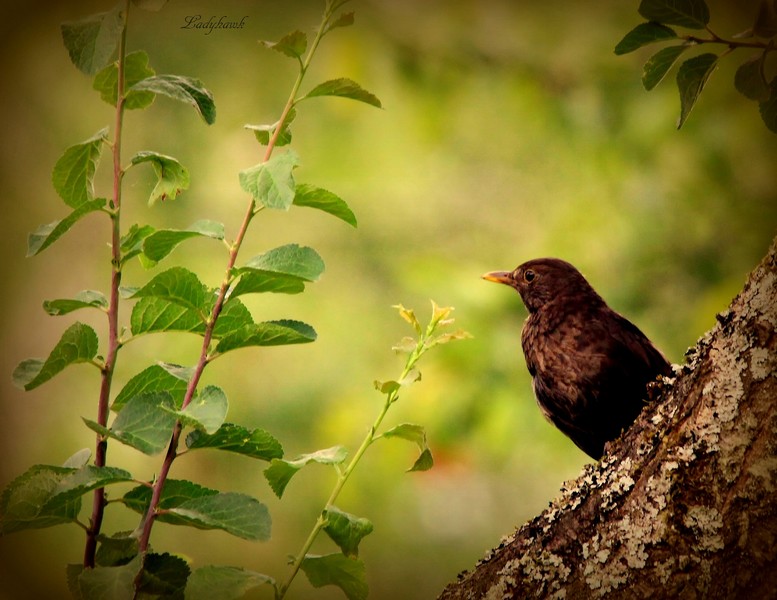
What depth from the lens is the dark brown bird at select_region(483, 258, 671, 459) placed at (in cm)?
231

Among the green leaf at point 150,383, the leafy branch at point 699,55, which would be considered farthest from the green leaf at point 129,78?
the leafy branch at point 699,55

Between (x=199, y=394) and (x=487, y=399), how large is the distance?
251cm

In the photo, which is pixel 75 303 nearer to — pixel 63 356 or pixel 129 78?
pixel 63 356

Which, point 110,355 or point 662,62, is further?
point 662,62

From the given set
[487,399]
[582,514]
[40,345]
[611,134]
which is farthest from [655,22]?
[40,345]

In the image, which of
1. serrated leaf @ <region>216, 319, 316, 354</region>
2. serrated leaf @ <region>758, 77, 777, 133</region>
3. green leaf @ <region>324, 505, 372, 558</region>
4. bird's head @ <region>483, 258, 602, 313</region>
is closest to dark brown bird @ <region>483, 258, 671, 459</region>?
bird's head @ <region>483, 258, 602, 313</region>

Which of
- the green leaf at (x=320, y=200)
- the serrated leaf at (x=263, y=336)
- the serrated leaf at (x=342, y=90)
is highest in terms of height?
the serrated leaf at (x=342, y=90)

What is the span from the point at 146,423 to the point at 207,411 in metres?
0.09

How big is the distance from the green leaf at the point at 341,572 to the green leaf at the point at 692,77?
79 cm

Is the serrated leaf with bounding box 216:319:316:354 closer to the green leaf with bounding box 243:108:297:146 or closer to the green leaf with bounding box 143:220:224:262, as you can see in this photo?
the green leaf with bounding box 143:220:224:262

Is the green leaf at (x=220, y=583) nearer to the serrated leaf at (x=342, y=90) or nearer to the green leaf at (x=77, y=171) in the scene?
the green leaf at (x=77, y=171)

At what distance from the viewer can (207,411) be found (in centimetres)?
103

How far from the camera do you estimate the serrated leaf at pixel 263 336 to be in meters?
1.12

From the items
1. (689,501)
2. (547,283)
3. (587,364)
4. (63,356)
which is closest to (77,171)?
(63,356)
